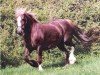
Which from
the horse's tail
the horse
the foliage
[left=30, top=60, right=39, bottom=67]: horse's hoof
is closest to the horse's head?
the horse

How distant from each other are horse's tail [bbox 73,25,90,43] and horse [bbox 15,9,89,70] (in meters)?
0.05

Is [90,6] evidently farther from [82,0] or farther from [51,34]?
[51,34]

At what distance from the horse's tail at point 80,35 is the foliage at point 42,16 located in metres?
0.70

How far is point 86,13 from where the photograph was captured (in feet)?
51.9

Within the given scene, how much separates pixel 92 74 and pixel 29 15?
11.7 feet

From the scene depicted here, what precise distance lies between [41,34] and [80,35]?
7.45ft

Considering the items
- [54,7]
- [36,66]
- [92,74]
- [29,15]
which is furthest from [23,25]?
[54,7]

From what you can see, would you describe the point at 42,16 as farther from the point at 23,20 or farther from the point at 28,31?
the point at 23,20

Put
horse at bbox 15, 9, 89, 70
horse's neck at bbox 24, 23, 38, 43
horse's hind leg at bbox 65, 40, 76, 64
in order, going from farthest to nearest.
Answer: horse's hind leg at bbox 65, 40, 76, 64, horse's neck at bbox 24, 23, 38, 43, horse at bbox 15, 9, 89, 70

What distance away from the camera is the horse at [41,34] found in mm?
12578

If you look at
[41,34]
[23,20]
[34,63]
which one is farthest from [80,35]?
[23,20]

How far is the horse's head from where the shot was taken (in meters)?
12.2

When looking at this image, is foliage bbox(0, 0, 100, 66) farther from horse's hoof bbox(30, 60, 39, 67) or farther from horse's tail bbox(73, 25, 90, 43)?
horse's hoof bbox(30, 60, 39, 67)

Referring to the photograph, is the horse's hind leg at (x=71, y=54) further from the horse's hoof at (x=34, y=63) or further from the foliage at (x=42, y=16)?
the horse's hoof at (x=34, y=63)
